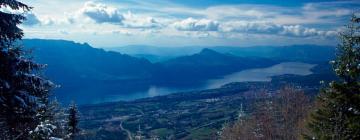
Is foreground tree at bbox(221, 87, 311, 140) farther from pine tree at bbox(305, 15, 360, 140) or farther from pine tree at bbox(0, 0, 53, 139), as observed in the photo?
pine tree at bbox(0, 0, 53, 139)

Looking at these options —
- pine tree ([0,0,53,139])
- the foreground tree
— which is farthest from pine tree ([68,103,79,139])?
the foreground tree

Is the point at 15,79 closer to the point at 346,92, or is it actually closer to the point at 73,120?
the point at 346,92

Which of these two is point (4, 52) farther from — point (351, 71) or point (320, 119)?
point (320, 119)

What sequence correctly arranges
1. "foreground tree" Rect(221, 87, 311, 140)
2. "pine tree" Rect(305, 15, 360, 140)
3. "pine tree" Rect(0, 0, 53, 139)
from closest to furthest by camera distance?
1. "pine tree" Rect(0, 0, 53, 139)
2. "pine tree" Rect(305, 15, 360, 140)
3. "foreground tree" Rect(221, 87, 311, 140)

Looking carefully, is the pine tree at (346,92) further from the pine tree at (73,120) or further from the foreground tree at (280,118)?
the foreground tree at (280,118)

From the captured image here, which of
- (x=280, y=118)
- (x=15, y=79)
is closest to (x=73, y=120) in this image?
(x=15, y=79)

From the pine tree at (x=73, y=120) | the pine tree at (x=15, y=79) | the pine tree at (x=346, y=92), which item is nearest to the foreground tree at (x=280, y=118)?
the pine tree at (x=73, y=120)

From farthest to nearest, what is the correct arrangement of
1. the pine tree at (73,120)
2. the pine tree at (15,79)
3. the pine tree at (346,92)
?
the pine tree at (73,120)
the pine tree at (346,92)
the pine tree at (15,79)

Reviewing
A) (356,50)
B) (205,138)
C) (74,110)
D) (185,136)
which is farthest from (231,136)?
(185,136)
